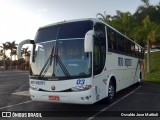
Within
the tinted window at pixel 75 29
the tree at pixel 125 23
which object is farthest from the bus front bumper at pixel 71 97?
the tree at pixel 125 23

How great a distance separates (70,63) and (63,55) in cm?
41

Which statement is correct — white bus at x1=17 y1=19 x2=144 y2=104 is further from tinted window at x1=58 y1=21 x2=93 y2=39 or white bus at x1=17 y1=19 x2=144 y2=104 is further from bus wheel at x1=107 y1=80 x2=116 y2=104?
bus wheel at x1=107 y1=80 x2=116 y2=104

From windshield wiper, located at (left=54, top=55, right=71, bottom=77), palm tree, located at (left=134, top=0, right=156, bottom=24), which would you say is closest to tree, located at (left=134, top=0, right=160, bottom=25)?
palm tree, located at (left=134, top=0, right=156, bottom=24)

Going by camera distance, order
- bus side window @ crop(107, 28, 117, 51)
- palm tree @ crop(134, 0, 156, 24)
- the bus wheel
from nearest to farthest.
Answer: the bus wheel, bus side window @ crop(107, 28, 117, 51), palm tree @ crop(134, 0, 156, 24)

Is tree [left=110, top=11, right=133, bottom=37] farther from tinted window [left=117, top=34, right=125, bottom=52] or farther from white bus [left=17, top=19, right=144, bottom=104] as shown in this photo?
white bus [left=17, top=19, right=144, bottom=104]

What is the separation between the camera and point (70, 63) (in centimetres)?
912

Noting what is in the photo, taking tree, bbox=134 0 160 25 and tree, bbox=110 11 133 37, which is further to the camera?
tree, bbox=134 0 160 25

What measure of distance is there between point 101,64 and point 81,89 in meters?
1.69

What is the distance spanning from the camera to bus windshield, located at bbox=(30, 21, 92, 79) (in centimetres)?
905

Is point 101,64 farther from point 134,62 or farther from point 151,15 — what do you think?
point 151,15

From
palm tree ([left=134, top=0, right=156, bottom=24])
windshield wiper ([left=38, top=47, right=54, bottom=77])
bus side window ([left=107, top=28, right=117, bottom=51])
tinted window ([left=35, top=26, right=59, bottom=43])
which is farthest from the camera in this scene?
palm tree ([left=134, top=0, right=156, bottom=24])

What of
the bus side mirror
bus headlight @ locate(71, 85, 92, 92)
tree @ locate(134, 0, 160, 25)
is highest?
tree @ locate(134, 0, 160, 25)

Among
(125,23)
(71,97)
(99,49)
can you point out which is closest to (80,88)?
(71,97)

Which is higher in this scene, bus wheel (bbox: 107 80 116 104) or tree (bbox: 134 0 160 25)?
tree (bbox: 134 0 160 25)
